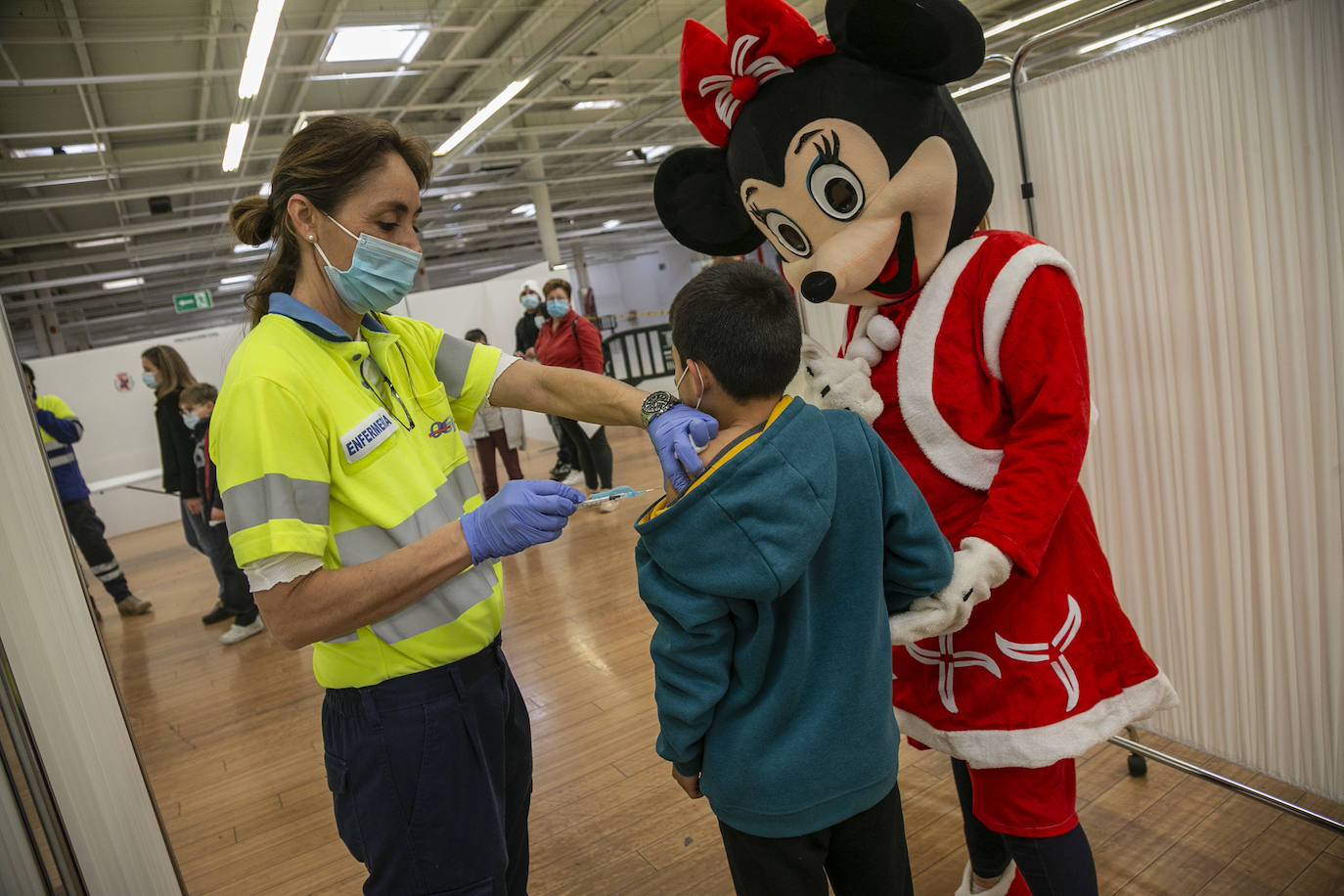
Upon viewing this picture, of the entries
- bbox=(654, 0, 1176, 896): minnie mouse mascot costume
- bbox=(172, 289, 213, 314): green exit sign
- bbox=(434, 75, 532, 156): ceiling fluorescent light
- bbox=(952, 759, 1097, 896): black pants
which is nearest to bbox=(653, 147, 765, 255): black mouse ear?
bbox=(654, 0, 1176, 896): minnie mouse mascot costume

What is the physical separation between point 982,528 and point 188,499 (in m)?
4.94

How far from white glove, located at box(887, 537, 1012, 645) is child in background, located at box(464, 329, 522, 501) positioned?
5.05m

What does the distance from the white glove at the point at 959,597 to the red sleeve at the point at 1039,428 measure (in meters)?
0.03

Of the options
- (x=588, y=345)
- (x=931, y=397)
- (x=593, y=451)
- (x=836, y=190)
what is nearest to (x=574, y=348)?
(x=588, y=345)

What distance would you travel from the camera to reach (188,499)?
4.96 metres

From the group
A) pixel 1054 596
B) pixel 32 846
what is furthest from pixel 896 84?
pixel 32 846

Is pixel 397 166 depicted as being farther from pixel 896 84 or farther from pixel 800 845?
pixel 800 845

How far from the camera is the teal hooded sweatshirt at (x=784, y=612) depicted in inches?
41.6

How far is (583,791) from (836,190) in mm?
1889

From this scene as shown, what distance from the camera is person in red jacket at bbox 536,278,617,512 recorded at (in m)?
5.80

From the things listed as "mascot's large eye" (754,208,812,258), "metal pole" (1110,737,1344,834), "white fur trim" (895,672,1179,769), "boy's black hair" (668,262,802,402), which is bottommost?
"metal pole" (1110,737,1344,834)

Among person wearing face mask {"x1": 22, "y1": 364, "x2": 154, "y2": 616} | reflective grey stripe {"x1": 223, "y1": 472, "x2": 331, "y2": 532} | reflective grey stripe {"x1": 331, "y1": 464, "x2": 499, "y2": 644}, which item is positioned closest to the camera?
reflective grey stripe {"x1": 223, "y1": 472, "x2": 331, "y2": 532}

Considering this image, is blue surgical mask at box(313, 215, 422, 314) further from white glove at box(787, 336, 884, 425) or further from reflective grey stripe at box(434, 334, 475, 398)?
white glove at box(787, 336, 884, 425)

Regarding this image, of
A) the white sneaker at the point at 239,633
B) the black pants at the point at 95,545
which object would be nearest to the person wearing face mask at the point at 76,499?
the black pants at the point at 95,545
